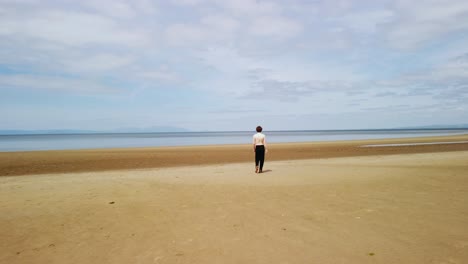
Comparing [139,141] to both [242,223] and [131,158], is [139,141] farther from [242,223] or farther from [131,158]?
[242,223]

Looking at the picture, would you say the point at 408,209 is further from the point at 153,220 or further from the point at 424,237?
the point at 153,220

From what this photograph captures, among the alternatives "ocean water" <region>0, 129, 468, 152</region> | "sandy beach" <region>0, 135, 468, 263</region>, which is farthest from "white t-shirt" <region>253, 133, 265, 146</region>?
"ocean water" <region>0, 129, 468, 152</region>

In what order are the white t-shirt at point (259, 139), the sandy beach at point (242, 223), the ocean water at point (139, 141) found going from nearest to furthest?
the sandy beach at point (242, 223), the white t-shirt at point (259, 139), the ocean water at point (139, 141)

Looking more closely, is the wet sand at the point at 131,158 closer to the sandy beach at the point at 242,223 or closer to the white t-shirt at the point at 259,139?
the white t-shirt at the point at 259,139

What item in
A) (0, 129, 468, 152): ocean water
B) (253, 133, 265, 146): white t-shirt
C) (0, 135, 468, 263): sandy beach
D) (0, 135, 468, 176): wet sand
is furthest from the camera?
(0, 129, 468, 152): ocean water

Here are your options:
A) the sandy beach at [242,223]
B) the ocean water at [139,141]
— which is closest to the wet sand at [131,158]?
the sandy beach at [242,223]

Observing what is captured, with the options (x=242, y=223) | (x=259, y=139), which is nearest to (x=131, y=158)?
(x=259, y=139)

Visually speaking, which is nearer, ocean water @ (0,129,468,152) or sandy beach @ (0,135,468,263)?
sandy beach @ (0,135,468,263)

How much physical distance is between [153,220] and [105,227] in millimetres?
976

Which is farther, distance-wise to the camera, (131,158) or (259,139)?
(131,158)

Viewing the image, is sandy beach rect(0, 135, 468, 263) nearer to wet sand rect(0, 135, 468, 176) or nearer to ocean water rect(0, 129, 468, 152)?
wet sand rect(0, 135, 468, 176)

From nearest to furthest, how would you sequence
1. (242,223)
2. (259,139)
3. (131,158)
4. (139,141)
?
1. (242,223)
2. (259,139)
3. (131,158)
4. (139,141)

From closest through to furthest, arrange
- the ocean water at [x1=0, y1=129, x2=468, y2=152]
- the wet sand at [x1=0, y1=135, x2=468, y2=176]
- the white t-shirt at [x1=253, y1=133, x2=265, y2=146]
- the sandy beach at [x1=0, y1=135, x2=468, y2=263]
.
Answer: the sandy beach at [x1=0, y1=135, x2=468, y2=263] < the white t-shirt at [x1=253, y1=133, x2=265, y2=146] < the wet sand at [x1=0, y1=135, x2=468, y2=176] < the ocean water at [x1=0, y1=129, x2=468, y2=152]

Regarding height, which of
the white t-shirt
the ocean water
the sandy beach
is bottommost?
the ocean water
